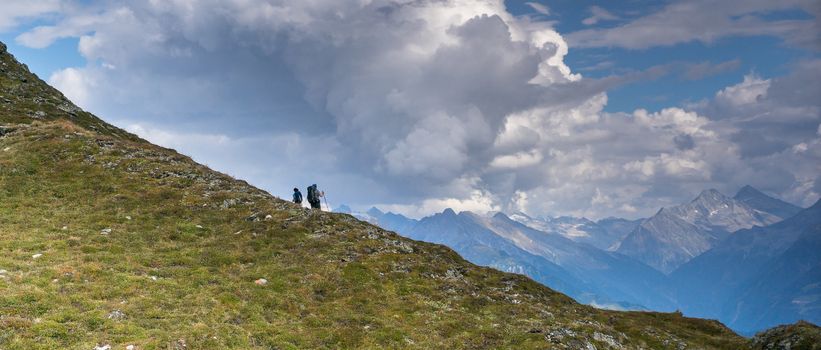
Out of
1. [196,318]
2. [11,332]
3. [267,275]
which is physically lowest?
[11,332]

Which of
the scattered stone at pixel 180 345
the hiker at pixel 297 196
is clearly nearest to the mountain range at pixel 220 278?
the scattered stone at pixel 180 345

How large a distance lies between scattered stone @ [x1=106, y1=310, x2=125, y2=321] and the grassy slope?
0.07 meters

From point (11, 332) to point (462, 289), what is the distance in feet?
85.6

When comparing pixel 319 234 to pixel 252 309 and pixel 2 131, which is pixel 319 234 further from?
pixel 2 131

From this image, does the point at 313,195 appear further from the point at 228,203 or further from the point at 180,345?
the point at 180,345

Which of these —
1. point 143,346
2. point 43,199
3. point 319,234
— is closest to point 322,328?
point 143,346

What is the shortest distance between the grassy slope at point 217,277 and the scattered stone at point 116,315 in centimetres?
7

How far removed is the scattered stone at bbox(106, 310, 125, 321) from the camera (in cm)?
2408

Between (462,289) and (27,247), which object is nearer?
(27,247)

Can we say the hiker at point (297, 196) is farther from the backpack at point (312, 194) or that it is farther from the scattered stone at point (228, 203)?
the scattered stone at point (228, 203)

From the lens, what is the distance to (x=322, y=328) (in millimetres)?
28438

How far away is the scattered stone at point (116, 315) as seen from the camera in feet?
79.0

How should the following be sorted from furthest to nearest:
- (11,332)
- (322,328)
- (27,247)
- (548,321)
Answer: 1. (548,321)
2. (27,247)
3. (322,328)
4. (11,332)

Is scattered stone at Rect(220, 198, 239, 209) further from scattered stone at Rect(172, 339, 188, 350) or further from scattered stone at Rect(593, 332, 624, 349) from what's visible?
scattered stone at Rect(593, 332, 624, 349)
